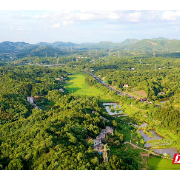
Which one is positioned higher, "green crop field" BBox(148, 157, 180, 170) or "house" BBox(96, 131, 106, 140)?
"house" BBox(96, 131, 106, 140)

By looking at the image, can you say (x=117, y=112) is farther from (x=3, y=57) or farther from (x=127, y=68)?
(x=3, y=57)

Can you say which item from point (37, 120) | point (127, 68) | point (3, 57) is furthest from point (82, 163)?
point (3, 57)

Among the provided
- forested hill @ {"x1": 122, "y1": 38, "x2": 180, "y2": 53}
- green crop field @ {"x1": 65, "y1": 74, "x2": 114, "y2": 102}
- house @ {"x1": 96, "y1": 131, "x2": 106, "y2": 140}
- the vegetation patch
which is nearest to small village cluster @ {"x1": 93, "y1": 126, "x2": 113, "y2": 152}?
house @ {"x1": 96, "y1": 131, "x2": 106, "y2": 140}

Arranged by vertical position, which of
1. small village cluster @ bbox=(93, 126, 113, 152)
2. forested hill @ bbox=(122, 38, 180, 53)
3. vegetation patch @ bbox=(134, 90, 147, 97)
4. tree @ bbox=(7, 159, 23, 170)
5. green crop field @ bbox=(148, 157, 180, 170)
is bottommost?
green crop field @ bbox=(148, 157, 180, 170)

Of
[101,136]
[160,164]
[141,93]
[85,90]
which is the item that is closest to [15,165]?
[101,136]

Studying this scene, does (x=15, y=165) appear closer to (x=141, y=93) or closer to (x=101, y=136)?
A: (x=101, y=136)

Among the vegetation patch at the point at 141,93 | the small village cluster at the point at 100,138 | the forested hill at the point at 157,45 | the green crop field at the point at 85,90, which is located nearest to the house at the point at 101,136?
the small village cluster at the point at 100,138

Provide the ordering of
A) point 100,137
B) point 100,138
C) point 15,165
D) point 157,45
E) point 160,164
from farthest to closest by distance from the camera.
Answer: point 157,45 → point 100,137 → point 100,138 → point 160,164 → point 15,165

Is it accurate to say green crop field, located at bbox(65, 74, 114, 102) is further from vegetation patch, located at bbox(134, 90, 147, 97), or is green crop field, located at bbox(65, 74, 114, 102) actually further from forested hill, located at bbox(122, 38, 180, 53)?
forested hill, located at bbox(122, 38, 180, 53)
